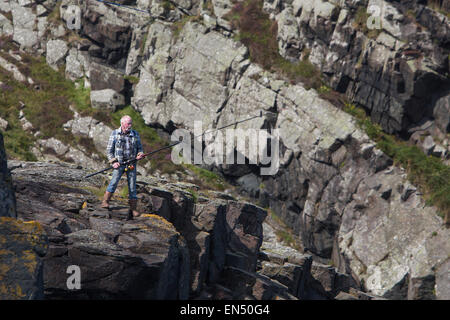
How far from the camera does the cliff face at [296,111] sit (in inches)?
958

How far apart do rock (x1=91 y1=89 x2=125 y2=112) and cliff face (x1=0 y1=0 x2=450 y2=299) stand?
13 centimetres

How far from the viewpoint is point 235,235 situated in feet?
75.6

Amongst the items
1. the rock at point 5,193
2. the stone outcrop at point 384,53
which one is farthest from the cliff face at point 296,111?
the rock at point 5,193

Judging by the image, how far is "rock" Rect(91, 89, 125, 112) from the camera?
50.4 m

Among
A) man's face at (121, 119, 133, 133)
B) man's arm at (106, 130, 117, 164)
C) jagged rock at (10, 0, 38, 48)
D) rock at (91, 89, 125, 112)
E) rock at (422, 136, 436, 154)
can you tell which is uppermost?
jagged rock at (10, 0, 38, 48)

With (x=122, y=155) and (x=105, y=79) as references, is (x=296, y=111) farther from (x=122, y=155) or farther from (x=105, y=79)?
(x=122, y=155)

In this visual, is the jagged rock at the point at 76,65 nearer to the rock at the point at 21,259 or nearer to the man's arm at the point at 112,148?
the man's arm at the point at 112,148

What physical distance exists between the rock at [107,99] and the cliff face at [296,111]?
0.42ft

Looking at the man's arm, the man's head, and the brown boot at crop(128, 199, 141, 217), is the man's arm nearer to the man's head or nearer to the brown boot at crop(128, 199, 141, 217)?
the man's head

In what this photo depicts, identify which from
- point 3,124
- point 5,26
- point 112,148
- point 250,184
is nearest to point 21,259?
point 112,148

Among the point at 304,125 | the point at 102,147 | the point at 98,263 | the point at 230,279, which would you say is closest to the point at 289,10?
the point at 304,125

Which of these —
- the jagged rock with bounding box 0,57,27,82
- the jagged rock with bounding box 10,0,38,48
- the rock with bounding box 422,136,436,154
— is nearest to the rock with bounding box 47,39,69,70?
the jagged rock with bounding box 10,0,38,48

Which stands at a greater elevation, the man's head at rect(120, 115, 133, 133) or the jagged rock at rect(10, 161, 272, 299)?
the man's head at rect(120, 115, 133, 133)

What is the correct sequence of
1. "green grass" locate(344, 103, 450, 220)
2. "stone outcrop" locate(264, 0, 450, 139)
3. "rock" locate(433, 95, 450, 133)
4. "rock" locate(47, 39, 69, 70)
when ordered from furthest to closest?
"rock" locate(47, 39, 69, 70) → "stone outcrop" locate(264, 0, 450, 139) → "rock" locate(433, 95, 450, 133) → "green grass" locate(344, 103, 450, 220)
